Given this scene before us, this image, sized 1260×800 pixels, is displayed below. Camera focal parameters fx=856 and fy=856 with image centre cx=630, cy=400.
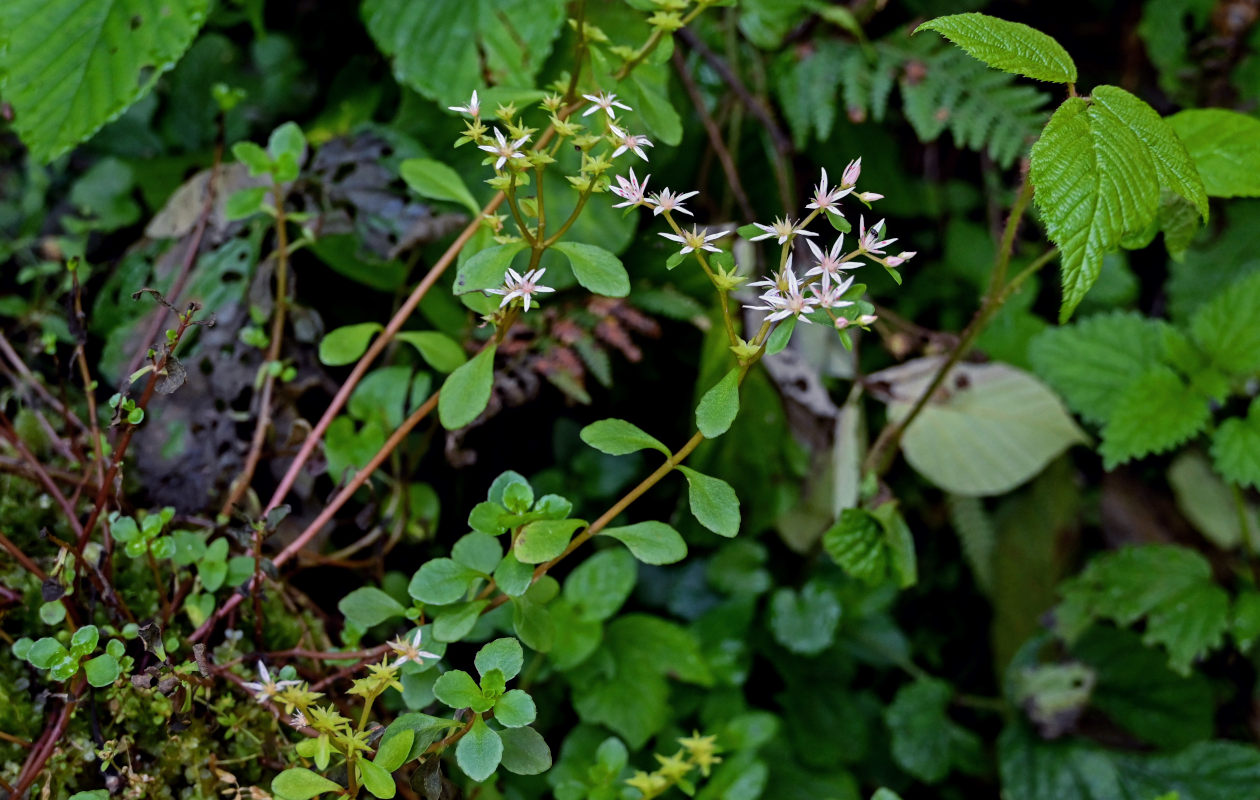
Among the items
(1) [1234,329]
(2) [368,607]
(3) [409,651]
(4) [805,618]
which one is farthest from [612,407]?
(1) [1234,329]

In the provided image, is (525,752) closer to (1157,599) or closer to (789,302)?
(789,302)

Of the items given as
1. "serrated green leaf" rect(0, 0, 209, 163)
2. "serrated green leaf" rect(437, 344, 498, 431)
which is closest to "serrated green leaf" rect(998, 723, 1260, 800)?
"serrated green leaf" rect(437, 344, 498, 431)

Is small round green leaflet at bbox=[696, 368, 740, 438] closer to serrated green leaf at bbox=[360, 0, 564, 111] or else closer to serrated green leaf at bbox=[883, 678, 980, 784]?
serrated green leaf at bbox=[360, 0, 564, 111]

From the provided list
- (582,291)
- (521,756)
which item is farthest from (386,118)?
(521,756)

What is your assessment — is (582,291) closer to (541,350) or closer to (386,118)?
(541,350)

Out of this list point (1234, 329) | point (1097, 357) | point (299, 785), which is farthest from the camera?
point (1097, 357)

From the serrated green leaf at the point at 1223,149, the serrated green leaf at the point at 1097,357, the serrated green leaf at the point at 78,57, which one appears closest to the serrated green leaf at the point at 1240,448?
the serrated green leaf at the point at 1097,357

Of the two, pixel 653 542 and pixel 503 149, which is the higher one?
pixel 503 149

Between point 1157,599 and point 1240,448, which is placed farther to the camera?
point 1157,599
